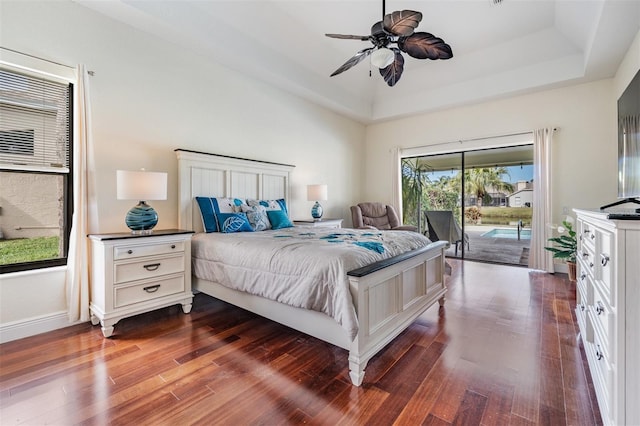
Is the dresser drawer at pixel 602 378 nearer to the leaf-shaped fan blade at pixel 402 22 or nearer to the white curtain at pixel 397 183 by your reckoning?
the leaf-shaped fan blade at pixel 402 22

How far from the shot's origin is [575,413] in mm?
1462

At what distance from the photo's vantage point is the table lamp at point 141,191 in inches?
97.7

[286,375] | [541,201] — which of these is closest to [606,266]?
[286,375]

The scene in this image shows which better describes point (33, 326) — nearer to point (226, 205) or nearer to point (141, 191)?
point (141, 191)

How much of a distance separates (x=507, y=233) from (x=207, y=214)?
5016mm

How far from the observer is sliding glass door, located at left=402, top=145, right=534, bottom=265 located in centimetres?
498

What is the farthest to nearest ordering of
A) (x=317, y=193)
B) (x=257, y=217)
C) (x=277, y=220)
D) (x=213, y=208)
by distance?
(x=317, y=193)
(x=277, y=220)
(x=257, y=217)
(x=213, y=208)

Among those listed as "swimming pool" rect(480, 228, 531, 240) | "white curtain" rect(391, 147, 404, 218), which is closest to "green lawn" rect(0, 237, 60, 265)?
"white curtain" rect(391, 147, 404, 218)

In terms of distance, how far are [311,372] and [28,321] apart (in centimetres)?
237

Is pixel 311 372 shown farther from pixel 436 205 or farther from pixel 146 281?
pixel 436 205

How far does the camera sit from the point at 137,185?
250 centimetres

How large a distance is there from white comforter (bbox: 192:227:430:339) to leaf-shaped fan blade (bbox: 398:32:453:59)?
158 cm

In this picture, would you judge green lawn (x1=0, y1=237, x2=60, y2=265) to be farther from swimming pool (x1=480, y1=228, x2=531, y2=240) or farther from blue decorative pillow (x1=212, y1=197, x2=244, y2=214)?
swimming pool (x1=480, y1=228, x2=531, y2=240)

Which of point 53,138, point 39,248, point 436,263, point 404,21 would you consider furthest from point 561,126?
point 39,248
